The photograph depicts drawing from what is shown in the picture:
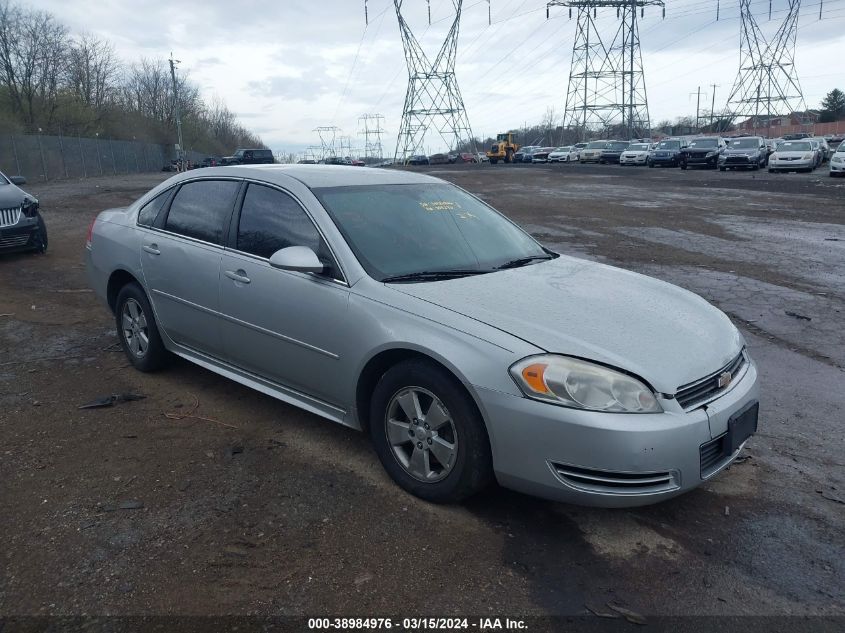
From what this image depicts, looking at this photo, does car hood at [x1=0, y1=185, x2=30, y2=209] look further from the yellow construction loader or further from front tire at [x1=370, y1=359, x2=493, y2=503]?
the yellow construction loader

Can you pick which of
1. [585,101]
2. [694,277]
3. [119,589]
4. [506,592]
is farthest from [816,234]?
[585,101]

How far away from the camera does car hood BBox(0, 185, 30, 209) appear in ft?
34.3

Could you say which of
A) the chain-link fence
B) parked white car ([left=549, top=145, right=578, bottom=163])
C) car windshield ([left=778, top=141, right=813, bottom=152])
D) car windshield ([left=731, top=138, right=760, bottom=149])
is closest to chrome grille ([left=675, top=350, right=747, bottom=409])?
car windshield ([left=778, top=141, right=813, bottom=152])

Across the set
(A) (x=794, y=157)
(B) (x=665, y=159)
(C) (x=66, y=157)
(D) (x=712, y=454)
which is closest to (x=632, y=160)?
(B) (x=665, y=159)

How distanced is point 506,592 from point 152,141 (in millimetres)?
75532


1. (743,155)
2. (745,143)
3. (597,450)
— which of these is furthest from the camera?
(745,143)

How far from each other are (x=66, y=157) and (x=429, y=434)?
152ft

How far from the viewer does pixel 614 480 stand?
2.91 metres

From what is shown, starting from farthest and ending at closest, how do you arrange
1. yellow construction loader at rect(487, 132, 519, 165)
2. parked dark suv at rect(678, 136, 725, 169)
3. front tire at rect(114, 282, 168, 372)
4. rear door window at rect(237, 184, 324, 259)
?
yellow construction loader at rect(487, 132, 519, 165), parked dark suv at rect(678, 136, 725, 169), front tire at rect(114, 282, 168, 372), rear door window at rect(237, 184, 324, 259)

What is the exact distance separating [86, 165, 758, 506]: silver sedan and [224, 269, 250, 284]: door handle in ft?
0.05

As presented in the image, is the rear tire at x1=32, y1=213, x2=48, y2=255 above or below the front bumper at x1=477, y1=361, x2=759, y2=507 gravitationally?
→ above

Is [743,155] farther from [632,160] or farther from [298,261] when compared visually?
[298,261]

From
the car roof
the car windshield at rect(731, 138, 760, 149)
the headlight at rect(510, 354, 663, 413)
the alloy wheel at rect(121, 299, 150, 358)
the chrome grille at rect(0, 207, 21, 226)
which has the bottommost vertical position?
the alloy wheel at rect(121, 299, 150, 358)

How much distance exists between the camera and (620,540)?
3117 mm
